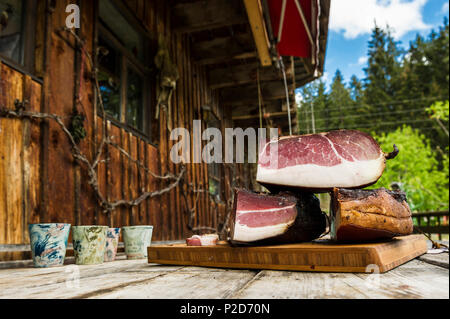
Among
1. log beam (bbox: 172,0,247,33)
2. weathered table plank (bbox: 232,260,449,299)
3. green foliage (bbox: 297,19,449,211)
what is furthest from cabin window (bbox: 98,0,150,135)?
green foliage (bbox: 297,19,449,211)

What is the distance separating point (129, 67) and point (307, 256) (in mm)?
3846

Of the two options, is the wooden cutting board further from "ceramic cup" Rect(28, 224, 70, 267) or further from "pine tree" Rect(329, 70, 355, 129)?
"pine tree" Rect(329, 70, 355, 129)

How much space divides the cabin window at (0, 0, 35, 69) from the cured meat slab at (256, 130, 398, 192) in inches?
79.1

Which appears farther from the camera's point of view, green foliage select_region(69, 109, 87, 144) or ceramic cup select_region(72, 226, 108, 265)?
green foliage select_region(69, 109, 87, 144)

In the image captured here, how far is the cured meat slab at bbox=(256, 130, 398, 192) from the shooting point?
1.40 metres

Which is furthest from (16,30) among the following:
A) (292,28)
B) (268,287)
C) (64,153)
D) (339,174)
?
(292,28)

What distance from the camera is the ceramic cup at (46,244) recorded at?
1824 mm

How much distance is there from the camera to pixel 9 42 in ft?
8.20

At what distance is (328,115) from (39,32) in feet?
111

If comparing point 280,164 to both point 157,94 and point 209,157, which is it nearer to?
point 157,94

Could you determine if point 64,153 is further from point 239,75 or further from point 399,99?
point 399,99

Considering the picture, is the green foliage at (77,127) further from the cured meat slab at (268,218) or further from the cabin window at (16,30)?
the cured meat slab at (268,218)

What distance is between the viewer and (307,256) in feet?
4.00
